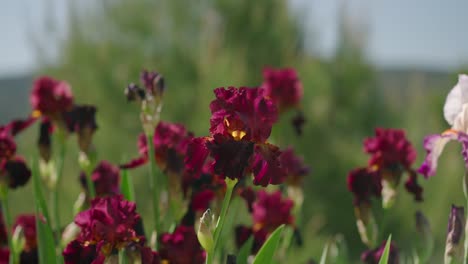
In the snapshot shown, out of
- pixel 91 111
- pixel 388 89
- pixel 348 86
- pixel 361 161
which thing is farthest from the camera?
pixel 388 89

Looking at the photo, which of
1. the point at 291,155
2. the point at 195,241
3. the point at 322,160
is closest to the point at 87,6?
the point at 322,160

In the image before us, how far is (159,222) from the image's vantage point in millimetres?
836

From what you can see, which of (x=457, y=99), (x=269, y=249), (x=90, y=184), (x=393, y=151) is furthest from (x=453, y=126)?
(x=90, y=184)

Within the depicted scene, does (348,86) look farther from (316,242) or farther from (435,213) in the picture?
(316,242)

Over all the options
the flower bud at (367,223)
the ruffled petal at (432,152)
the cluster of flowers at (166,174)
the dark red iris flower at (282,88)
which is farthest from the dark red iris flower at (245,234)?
the dark red iris flower at (282,88)

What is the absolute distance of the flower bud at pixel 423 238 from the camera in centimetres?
82

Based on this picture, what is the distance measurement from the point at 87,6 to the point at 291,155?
4901 mm

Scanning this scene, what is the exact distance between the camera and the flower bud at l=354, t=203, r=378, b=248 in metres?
0.90

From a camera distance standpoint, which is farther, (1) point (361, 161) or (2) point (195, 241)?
(1) point (361, 161)

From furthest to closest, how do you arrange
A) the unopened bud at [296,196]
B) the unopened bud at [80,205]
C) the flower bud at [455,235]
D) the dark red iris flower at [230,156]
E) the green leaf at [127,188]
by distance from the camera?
the unopened bud at [296,196], the unopened bud at [80,205], the green leaf at [127,188], the flower bud at [455,235], the dark red iris flower at [230,156]

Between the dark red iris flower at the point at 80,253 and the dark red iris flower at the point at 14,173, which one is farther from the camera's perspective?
the dark red iris flower at the point at 14,173

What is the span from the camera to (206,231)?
0.60m

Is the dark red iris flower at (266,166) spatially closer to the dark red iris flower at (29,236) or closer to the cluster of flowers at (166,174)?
the cluster of flowers at (166,174)

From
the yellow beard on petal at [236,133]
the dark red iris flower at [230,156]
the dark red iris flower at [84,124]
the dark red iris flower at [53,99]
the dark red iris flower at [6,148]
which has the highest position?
the dark red iris flower at [53,99]
